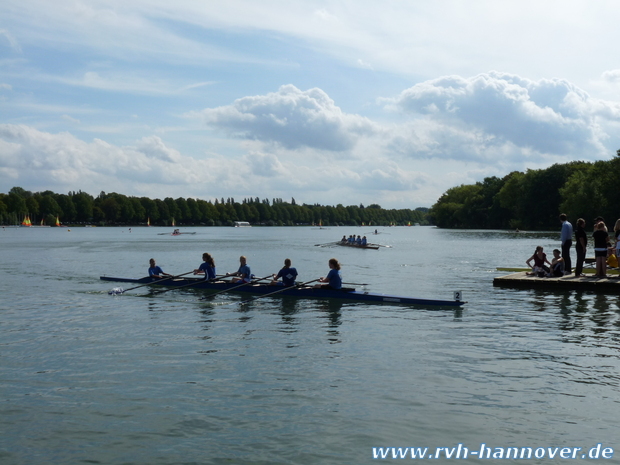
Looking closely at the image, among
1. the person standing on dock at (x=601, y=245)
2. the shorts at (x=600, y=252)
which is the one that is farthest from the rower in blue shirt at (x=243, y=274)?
the shorts at (x=600, y=252)

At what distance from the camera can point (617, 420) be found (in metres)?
9.39

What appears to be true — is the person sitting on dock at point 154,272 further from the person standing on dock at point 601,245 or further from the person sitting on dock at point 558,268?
the person standing on dock at point 601,245

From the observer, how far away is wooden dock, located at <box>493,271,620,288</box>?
23125 millimetres

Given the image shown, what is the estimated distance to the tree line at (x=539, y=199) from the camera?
10312cm

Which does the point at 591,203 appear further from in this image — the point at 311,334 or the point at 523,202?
the point at 311,334

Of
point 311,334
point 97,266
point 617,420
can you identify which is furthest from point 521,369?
point 97,266

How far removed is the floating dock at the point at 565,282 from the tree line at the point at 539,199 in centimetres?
8271

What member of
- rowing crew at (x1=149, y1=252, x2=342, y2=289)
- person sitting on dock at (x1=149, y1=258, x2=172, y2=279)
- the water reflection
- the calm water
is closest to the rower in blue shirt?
rowing crew at (x1=149, y1=252, x2=342, y2=289)

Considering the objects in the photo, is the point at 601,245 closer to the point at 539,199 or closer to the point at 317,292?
the point at 317,292

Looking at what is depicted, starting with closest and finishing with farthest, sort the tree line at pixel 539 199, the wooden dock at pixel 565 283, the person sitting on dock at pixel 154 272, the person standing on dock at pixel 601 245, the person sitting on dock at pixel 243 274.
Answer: the person standing on dock at pixel 601 245 < the wooden dock at pixel 565 283 < the person sitting on dock at pixel 243 274 < the person sitting on dock at pixel 154 272 < the tree line at pixel 539 199

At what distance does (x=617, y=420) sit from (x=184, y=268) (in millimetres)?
37497

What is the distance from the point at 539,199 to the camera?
438 ft

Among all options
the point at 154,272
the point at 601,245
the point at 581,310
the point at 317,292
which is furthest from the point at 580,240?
the point at 154,272

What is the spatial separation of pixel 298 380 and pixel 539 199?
433 ft
